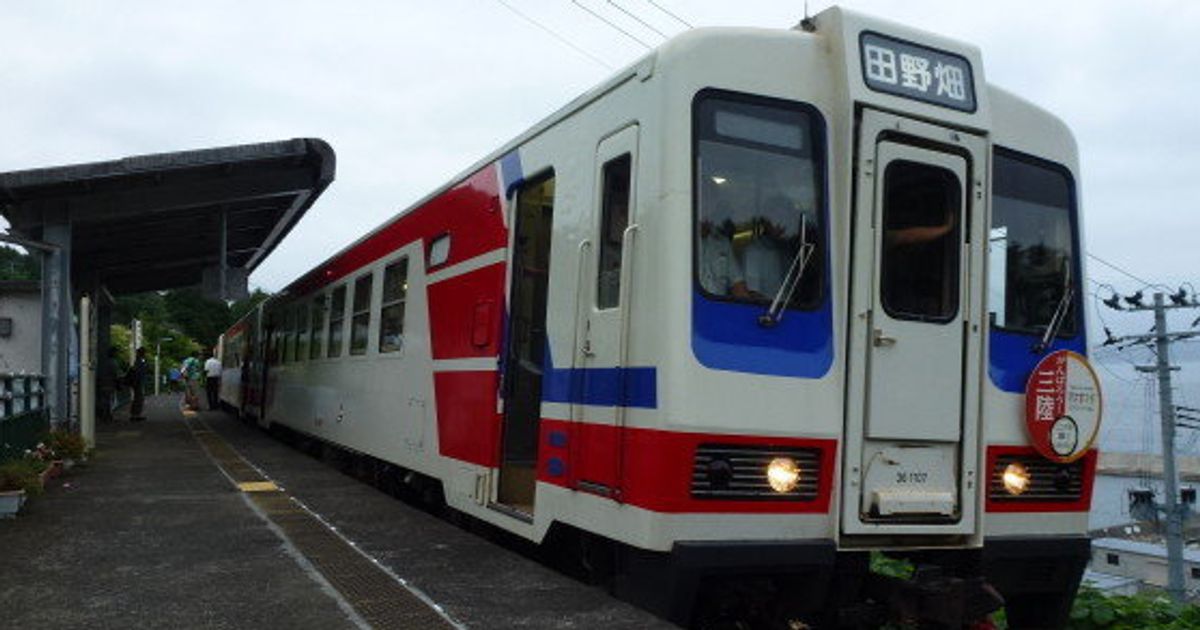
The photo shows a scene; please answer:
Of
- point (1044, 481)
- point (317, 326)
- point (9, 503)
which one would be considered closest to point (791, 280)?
point (1044, 481)

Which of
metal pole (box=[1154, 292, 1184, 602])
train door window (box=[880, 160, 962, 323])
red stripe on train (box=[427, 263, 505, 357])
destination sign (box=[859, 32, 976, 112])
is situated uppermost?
destination sign (box=[859, 32, 976, 112])

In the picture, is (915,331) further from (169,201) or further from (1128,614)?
(169,201)

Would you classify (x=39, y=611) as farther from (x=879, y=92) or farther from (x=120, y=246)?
(x=120, y=246)

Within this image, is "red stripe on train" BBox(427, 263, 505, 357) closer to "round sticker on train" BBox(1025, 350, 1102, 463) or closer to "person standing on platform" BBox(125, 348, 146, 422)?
"round sticker on train" BBox(1025, 350, 1102, 463)

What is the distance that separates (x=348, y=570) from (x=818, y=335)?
294 centimetres

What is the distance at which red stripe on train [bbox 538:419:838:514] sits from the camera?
4.11 m

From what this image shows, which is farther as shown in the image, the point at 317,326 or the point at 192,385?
the point at 192,385

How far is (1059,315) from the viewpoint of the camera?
Result: 519 centimetres

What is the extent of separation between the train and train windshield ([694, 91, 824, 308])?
0.04 ft

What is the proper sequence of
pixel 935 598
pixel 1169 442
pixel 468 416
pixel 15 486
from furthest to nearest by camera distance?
pixel 1169 442, pixel 15 486, pixel 468 416, pixel 935 598

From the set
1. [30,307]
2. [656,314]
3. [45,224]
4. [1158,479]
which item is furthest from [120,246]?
[1158,479]

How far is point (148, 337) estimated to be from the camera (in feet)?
173

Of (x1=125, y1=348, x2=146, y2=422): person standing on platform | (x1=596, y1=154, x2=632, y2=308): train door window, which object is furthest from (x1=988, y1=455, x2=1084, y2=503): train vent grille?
(x1=125, y1=348, x2=146, y2=422): person standing on platform

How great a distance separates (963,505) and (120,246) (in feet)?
51.5
